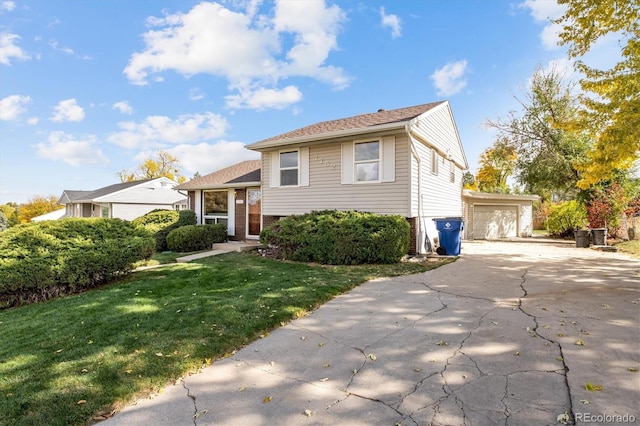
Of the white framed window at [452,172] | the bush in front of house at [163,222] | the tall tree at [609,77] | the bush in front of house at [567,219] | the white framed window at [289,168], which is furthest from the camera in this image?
the bush in front of house at [567,219]

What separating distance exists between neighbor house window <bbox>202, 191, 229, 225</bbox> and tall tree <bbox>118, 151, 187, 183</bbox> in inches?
1234

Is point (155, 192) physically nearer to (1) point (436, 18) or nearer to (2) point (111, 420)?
(1) point (436, 18)

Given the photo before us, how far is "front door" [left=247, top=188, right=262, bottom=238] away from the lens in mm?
13750

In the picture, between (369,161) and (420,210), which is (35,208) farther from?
(420,210)

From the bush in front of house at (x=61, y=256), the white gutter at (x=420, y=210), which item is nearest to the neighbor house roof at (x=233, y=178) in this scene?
the bush in front of house at (x=61, y=256)

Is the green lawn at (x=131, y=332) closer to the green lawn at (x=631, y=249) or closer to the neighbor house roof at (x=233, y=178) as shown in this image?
the neighbor house roof at (x=233, y=178)

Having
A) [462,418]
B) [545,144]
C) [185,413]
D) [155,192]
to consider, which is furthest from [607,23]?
[155,192]

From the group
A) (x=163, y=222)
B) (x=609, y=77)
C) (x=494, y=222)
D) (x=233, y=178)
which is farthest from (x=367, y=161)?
(x=494, y=222)

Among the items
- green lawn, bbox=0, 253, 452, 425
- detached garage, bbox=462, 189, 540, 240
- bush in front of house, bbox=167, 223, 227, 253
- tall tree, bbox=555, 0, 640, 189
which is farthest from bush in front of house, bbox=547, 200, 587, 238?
bush in front of house, bbox=167, 223, 227, 253

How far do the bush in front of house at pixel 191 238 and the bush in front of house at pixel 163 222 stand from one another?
863 millimetres

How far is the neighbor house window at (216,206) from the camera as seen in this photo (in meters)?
14.8

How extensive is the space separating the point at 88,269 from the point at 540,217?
27447 mm

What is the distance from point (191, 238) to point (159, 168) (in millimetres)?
36206

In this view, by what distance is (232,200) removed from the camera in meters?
14.5
